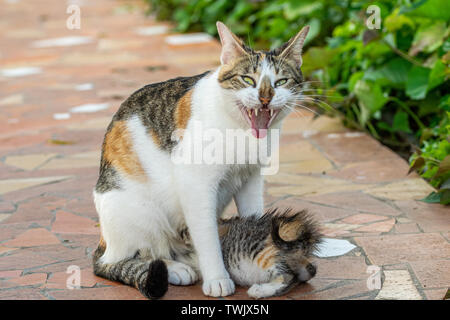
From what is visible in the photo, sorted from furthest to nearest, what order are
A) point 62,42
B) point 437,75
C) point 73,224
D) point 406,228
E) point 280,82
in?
point 62,42, point 437,75, point 73,224, point 406,228, point 280,82

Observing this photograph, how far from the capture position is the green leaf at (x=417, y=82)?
4.99 meters

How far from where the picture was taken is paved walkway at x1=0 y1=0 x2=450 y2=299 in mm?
3258

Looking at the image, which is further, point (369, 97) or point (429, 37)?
point (369, 97)

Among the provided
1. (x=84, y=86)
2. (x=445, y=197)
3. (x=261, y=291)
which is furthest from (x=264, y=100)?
(x=84, y=86)

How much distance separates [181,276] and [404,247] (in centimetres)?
121

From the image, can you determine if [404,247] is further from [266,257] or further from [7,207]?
[7,207]

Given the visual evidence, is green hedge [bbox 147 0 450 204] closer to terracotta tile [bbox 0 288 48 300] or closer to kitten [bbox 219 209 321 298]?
kitten [bbox 219 209 321 298]

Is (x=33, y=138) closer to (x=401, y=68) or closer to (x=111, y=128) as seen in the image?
(x=111, y=128)

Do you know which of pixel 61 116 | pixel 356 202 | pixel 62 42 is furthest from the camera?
pixel 62 42

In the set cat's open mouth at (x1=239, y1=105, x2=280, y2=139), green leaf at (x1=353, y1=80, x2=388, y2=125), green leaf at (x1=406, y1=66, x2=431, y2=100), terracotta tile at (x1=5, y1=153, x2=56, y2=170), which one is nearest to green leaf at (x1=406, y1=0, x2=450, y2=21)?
green leaf at (x1=406, y1=66, x2=431, y2=100)

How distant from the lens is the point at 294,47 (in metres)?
3.21

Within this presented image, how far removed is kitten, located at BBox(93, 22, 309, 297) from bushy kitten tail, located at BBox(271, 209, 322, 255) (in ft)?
0.91

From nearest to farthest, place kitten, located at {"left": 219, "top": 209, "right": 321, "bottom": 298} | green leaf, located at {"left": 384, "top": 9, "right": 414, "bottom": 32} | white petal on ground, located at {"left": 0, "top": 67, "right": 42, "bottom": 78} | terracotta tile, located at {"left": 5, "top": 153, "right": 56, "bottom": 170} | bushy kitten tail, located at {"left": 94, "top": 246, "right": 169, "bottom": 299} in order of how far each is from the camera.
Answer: bushy kitten tail, located at {"left": 94, "top": 246, "right": 169, "bottom": 299} → kitten, located at {"left": 219, "top": 209, "right": 321, "bottom": 298} → green leaf, located at {"left": 384, "top": 9, "right": 414, "bottom": 32} → terracotta tile, located at {"left": 5, "top": 153, "right": 56, "bottom": 170} → white petal on ground, located at {"left": 0, "top": 67, "right": 42, "bottom": 78}

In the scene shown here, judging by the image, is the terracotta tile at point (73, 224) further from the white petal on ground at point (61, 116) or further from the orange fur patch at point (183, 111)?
the white petal on ground at point (61, 116)
